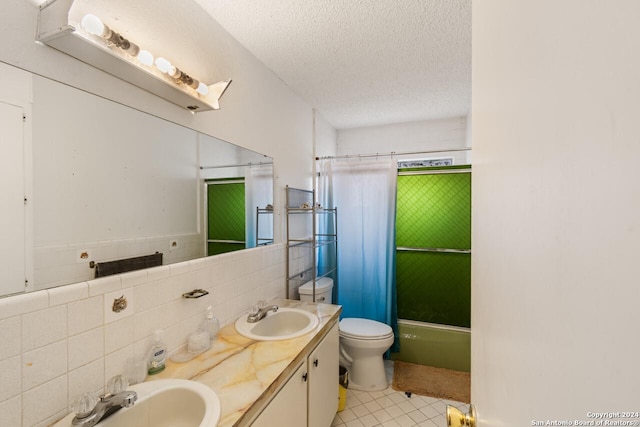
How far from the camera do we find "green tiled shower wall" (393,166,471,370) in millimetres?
2584

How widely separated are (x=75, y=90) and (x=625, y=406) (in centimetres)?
137

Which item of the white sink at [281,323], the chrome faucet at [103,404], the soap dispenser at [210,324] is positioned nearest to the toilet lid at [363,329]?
the white sink at [281,323]

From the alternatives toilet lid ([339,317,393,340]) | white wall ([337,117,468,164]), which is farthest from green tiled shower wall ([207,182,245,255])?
white wall ([337,117,468,164])

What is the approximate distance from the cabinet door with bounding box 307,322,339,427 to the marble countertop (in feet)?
0.45

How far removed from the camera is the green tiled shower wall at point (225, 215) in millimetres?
1515

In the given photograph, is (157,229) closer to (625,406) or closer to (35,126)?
(35,126)

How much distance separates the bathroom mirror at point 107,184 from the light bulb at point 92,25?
0.20 m

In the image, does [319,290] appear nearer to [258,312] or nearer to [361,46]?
[258,312]

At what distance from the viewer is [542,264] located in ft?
0.87

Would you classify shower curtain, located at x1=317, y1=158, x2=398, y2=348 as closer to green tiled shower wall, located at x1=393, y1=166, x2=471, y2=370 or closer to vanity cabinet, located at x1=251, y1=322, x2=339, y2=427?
green tiled shower wall, located at x1=393, y1=166, x2=471, y2=370

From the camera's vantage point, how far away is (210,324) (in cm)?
136

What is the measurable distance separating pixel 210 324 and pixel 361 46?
1936 millimetres

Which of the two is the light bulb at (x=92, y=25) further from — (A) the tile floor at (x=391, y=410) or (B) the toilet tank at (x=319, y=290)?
(A) the tile floor at (x=391, y=410)

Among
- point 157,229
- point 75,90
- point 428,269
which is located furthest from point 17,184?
point 428,269
